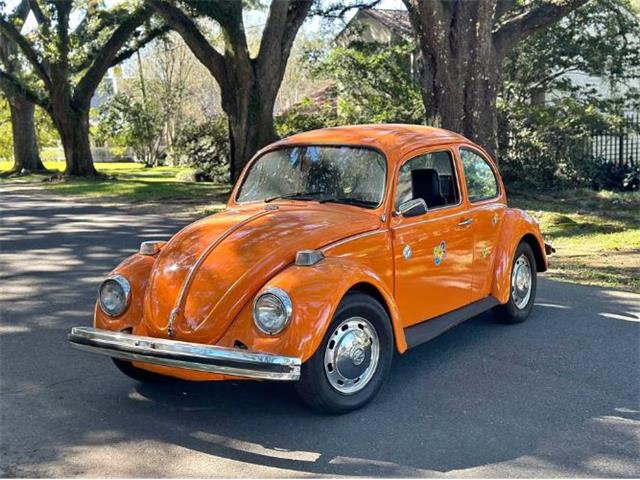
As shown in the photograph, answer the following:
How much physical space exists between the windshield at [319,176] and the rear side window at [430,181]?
22cm

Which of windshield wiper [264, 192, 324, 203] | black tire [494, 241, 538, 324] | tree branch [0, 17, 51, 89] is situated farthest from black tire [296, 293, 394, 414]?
tree branch [0, 17, 51, 89]

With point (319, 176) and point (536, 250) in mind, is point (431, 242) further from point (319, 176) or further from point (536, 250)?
point (536, 250)

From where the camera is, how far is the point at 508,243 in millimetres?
6641

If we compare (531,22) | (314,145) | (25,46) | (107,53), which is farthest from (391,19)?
(314,145)

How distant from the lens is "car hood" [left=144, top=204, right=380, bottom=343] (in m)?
4.64

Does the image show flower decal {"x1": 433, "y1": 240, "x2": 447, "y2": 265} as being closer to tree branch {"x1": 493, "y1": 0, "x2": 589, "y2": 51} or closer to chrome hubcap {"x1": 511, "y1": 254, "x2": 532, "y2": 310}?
chrome hubcap {"x1": 511, "y1": 254, "x2": 532, "y2": 310}

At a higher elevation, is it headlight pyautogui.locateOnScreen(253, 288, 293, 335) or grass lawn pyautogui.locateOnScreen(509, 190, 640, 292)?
headlight pyautogui.locateOnScreen(253, 288, 293, 335)

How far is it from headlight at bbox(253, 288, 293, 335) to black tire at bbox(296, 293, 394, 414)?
0.95 feet

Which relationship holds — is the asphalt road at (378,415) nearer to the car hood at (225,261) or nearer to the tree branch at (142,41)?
the car hood at (225,261)

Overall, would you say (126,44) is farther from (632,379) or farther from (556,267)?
(632,379)

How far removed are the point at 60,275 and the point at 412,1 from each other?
742 cm

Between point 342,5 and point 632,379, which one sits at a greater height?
point 342,5

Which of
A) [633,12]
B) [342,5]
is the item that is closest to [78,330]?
[342,5]

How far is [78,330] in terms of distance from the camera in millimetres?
4805
